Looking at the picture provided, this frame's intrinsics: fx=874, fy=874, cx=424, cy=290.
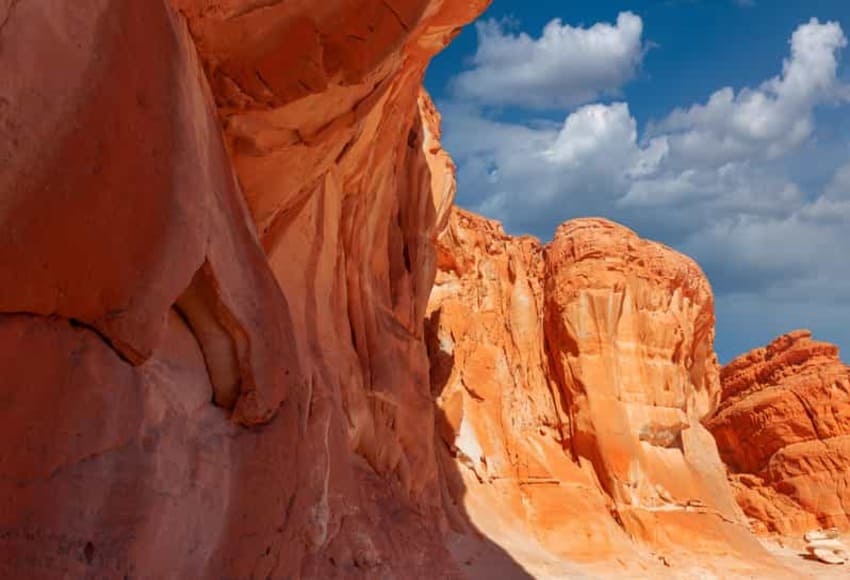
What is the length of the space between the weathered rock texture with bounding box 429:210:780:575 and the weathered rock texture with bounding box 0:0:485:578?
12.2 m

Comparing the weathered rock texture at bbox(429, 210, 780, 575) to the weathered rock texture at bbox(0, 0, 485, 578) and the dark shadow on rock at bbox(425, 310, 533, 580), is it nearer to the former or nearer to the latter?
the dark shadow on rock at bbox(425, 310, 533, 580)

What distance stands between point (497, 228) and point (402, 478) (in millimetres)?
13898

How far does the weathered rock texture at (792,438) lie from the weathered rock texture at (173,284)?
81.7 feet

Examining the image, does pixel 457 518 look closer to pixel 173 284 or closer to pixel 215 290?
pixel 215 290

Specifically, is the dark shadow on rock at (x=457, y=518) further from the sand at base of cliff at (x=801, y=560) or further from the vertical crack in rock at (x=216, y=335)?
the vertical crack in rock at (x=216, y=335)

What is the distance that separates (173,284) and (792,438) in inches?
1164

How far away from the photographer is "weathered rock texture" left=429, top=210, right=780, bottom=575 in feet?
60.8

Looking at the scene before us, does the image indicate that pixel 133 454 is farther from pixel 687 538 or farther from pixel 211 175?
pixel 687 538

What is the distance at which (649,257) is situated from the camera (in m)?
22.9

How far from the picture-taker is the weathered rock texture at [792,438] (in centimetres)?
2778

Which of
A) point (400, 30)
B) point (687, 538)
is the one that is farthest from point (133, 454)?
point (687, 538)

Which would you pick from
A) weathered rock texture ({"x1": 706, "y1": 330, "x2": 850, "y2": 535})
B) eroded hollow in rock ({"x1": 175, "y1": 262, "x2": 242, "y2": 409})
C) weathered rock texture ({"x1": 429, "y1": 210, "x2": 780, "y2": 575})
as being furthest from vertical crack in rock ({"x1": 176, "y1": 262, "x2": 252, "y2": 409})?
weathered rock texture ({"x1": 706, "y1": 330, "x2": 850, "y2": 535})

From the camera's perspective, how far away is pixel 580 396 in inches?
842

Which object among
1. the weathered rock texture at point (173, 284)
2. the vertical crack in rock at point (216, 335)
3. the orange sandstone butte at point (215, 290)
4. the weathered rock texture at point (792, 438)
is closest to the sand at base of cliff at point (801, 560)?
the weathered rock texture at point (792, 438)
